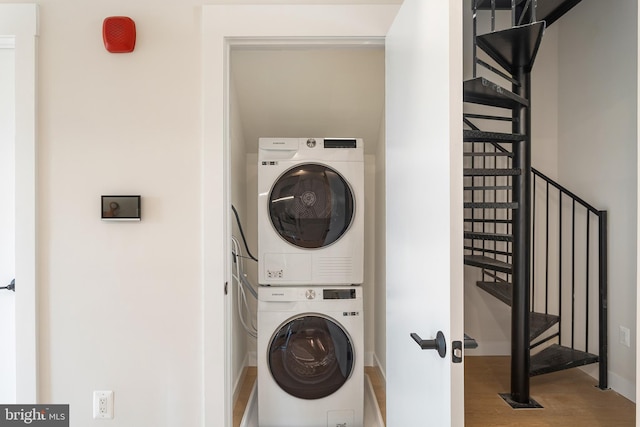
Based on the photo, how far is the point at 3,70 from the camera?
1.84 meters

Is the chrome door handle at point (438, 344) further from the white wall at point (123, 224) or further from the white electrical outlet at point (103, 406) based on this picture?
the white electrical outlet at point (103, 406)

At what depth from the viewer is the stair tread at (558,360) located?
2141 mm

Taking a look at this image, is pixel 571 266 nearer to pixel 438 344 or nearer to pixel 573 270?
pixel 573 270

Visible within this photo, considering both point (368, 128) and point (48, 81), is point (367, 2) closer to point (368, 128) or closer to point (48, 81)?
point (368, 128)

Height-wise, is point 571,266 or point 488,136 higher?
point 488,136

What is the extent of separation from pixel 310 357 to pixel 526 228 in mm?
1345

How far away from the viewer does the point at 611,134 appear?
2.17 meters

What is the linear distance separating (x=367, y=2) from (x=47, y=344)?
202 cm

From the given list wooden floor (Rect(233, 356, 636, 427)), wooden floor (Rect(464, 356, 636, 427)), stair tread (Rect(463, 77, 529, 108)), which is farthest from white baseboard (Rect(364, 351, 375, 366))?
stair tread (Rect(463, 77, 529, 108))

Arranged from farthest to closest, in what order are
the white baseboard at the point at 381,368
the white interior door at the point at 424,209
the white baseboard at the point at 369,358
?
the white baseboard at the point at 369,358 → the white baseboard at the point at 381,368 → the white interior door at the point at 424,209

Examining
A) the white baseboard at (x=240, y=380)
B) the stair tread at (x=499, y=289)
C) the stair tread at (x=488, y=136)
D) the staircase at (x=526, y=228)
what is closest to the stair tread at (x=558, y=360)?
the staircase at (x=526, y=228)

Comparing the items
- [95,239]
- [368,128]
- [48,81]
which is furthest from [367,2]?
[95,239]

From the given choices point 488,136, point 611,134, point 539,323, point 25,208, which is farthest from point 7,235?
point 611,134

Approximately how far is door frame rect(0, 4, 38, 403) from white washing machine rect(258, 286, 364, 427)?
1.05 meters
